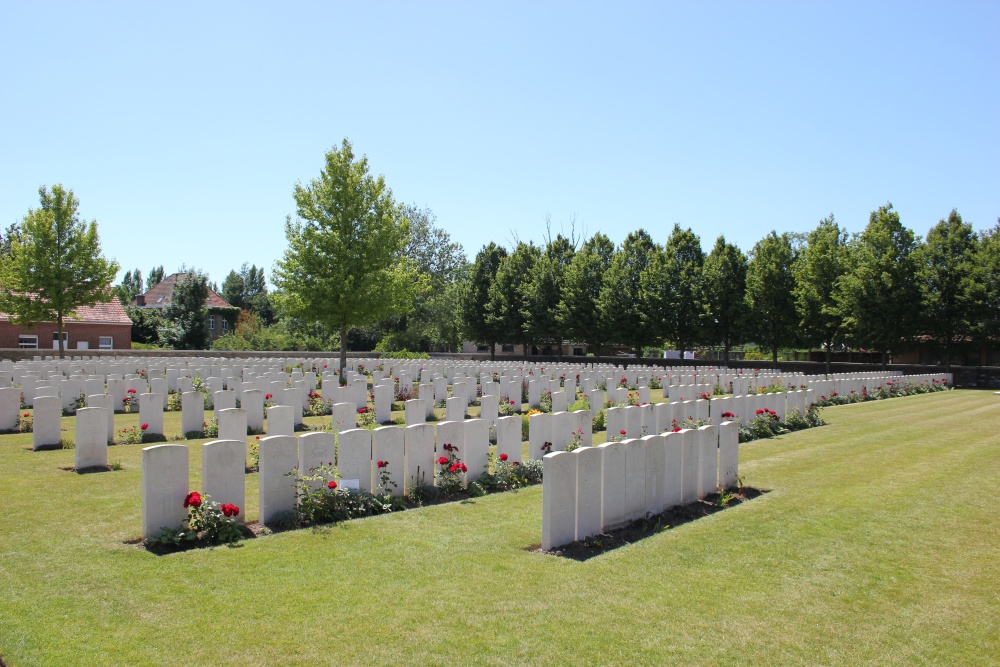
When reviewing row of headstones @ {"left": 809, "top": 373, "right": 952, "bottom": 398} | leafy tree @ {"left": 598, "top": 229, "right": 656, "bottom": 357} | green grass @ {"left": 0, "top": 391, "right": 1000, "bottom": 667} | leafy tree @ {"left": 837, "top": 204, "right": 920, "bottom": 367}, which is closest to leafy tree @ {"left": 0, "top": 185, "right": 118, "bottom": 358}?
green grass @ {"left": 0, "top": 391, "right": 1000, "bottom": 667}

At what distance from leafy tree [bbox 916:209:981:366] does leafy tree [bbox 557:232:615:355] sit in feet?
58.5

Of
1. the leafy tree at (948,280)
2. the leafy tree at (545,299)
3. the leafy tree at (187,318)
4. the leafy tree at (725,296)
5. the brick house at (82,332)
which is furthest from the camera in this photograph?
the leafy tree at (187,318)

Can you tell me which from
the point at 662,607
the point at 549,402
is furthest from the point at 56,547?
the point at 549,402

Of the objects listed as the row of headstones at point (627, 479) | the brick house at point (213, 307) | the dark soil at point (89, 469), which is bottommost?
the dark soil at point (89, 469)

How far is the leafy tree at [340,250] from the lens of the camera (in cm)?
2622

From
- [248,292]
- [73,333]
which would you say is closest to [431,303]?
[73,333]

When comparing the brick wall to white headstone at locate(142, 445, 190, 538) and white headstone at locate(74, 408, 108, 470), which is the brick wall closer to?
white headstone at locate(74, 408, 108, 470)

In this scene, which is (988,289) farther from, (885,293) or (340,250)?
(340,250)

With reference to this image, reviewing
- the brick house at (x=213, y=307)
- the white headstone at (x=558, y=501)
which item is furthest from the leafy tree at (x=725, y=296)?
the brick house at (x=213, y=307)

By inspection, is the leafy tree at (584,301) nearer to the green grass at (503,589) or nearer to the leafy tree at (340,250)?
the leafy tree at (340,250)

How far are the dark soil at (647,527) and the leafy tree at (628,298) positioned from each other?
3389 centimetres

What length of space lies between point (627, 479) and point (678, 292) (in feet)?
117

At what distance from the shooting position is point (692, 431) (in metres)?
8.56

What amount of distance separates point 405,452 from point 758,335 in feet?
116
